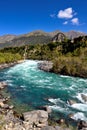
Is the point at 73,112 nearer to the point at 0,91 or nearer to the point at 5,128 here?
the point at 5,128

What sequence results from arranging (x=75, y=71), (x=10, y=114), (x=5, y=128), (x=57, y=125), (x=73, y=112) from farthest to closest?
(x=75, y=71) → (x=73, y=112) → (x=10, y=114) → (x=57, y=125) → (x=5, y=128)

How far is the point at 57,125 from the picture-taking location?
70.1 feet

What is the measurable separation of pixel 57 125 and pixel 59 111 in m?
3.92

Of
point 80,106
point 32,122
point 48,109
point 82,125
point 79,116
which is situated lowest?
point 82,125

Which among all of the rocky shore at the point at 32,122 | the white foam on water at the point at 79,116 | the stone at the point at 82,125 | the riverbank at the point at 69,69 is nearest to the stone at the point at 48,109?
the rocky shore at the point at 32,122

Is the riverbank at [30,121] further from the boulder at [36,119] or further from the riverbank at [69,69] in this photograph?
the riverbank at [69,69]

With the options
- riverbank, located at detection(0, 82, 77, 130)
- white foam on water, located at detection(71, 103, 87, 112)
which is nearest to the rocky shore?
riverbank, located at detection(0, 82, 77, 130)

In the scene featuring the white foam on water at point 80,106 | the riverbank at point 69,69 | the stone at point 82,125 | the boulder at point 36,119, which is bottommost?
the stone at point 82,125

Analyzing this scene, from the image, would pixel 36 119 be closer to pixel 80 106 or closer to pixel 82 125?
pixel 82 125

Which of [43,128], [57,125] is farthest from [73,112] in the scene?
[43,128]

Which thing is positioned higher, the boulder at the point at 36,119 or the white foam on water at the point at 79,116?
the boulder at the point at 36,119

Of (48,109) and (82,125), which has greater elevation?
(48,109)

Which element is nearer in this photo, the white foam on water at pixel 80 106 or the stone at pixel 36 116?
the stone at pixel 36 116

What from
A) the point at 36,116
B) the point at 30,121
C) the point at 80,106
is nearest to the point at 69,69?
the point at 80,106
